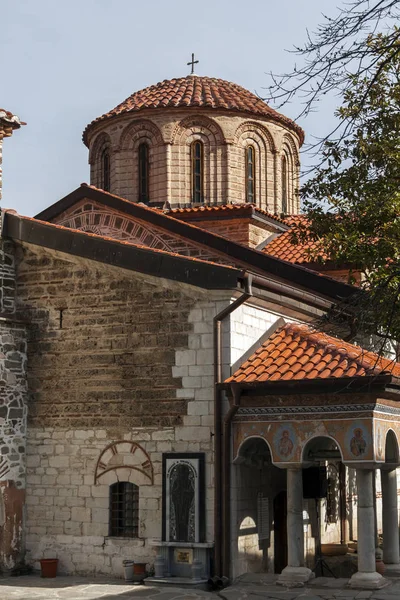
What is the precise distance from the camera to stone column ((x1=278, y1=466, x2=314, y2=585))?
12.1 meters

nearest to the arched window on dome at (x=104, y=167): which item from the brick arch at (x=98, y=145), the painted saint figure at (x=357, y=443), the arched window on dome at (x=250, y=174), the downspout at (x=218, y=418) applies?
the brick arch at (x=98, y=145)

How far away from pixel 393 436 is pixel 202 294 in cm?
318

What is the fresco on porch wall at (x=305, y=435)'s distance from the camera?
12.1m

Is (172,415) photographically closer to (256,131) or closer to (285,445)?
(285,445)

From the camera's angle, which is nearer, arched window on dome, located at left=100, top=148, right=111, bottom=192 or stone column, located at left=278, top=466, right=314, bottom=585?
stone column, located at left=278, top=466, right=314, bottom=585

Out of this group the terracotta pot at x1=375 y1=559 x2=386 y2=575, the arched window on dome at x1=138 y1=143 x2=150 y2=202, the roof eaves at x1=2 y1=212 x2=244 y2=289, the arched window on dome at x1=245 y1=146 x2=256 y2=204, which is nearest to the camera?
the terracotta pot at x1=375 y1=559 x2=386 y2=575

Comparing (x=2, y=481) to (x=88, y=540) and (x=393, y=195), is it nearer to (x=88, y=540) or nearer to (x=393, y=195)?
(x=88, y=540)

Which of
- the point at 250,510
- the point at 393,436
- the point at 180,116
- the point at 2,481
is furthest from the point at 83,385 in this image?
the point at 180,116

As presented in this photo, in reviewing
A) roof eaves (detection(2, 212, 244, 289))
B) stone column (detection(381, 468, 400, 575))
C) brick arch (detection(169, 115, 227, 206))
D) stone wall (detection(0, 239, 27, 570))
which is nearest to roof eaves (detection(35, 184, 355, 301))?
brick arch (detection(169, 115, 227, 206))

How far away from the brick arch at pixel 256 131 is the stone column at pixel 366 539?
10950 mm

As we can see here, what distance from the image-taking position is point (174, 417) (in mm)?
13211

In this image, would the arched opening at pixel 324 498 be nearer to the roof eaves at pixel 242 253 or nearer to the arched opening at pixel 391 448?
the arched opening at pixel 391 448

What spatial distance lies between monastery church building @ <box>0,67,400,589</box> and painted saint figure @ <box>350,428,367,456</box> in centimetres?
2

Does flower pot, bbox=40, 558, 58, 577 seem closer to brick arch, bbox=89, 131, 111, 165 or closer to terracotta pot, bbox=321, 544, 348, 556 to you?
terracotta pot, bbox=321, 544, 348, 556
